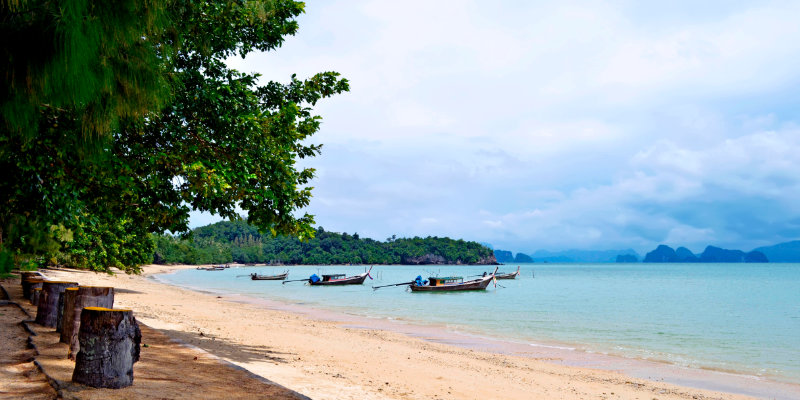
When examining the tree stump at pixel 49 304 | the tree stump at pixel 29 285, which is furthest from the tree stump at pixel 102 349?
the tree stump at pixel 29 285

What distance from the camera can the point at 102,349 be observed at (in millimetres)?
4875

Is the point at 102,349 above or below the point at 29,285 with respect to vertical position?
below

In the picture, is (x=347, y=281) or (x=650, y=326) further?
(x=347, y=281)

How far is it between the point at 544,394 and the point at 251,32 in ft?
29.5

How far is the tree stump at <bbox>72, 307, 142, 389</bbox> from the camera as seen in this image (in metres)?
4.88

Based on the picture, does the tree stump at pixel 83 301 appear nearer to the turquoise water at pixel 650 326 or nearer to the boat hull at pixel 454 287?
the turquoise water at pixel 650 326

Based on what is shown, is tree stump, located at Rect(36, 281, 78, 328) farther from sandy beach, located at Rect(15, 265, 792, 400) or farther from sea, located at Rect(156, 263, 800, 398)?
sea, located at Rect(156, 263, 800, 398)

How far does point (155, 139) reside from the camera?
27.9 feet

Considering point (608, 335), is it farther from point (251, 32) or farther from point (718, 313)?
point (251, 32)

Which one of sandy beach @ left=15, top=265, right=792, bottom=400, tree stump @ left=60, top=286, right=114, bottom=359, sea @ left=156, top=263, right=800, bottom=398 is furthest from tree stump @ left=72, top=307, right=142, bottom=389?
sea @ left=156, top=263, right=800, bottom=398

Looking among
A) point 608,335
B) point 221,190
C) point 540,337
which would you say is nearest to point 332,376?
point 221,190

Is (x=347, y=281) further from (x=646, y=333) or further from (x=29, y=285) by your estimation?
(x=29, y=285)

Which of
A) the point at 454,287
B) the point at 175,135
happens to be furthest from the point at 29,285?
the point at 454,287

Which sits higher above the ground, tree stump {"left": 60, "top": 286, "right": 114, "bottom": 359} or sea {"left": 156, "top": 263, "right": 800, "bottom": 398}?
tree stump {"left": 60, "top": 286, "right": 114, "bottom": 359}
